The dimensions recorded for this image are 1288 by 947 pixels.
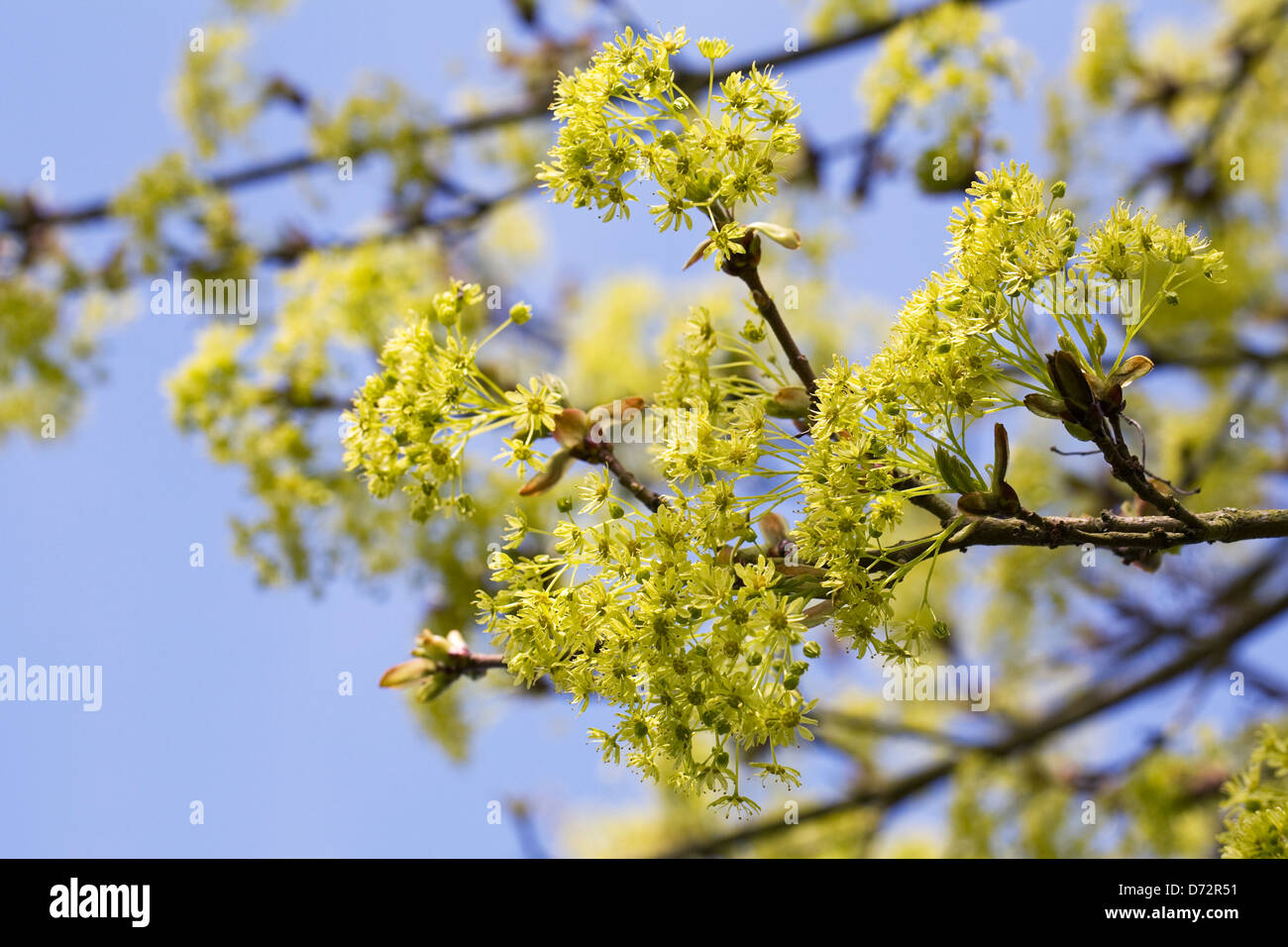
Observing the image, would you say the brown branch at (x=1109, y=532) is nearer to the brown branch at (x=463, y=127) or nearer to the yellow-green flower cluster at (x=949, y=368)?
the yellow-green flower cluster at (x=949, y=368)

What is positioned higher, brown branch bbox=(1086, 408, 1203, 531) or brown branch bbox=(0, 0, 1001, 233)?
brown branch bbox=(0, 0, 1001, 233)

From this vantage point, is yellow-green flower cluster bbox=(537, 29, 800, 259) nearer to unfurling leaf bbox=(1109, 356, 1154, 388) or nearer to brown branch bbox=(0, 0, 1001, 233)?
unfurling leaf bbox=(1109, 356, 1154, 388)

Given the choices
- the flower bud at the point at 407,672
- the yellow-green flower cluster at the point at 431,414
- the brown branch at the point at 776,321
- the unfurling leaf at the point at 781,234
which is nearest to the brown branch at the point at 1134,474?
the brown branch at the point at 776,321

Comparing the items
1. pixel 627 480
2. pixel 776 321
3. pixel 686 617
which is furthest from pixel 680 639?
pixel 776 321

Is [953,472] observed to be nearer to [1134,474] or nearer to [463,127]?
[1134,474]

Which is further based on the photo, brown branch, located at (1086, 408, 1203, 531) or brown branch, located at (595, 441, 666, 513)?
brown branch, located at (595, 441, 666, 513)

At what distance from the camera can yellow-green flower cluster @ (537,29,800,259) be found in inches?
82.5

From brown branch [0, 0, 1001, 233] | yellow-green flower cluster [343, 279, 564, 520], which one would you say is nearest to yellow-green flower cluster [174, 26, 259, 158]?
brown branch [0, 0, 1001, 233]

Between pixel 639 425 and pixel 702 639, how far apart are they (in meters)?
0.74

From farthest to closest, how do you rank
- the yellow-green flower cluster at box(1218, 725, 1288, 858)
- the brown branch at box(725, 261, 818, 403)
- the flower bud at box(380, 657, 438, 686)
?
the flower bud at box(380, 657, 438, 686), the yellow-green flower cluster at box(1218, 725, 1288, 858), the brown branch at box(725, 261, 818, 403)

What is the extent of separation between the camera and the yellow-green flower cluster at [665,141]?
210 centimetres

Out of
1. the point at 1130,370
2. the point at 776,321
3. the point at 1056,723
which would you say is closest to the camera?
the point at 1130,370

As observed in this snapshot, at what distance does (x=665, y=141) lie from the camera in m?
2.10
